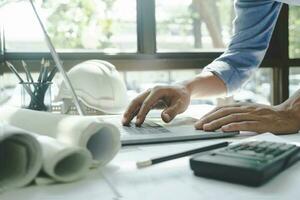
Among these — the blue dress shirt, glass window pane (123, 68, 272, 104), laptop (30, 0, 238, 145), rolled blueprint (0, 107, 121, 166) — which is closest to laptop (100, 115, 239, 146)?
laptop (30, 0, 238, 145)

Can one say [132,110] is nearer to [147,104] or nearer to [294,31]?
[147,104]

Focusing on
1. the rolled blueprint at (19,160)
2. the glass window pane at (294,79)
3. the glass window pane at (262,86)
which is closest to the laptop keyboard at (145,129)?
the rolled blueprint at (19,160)

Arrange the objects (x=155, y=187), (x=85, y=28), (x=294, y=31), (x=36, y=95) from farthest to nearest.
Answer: (x=294, y=31), (x=85, y=28), (x=36, y=95), (x=155, y=187)

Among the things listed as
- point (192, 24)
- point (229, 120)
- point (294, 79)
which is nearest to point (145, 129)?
point (229, 120)

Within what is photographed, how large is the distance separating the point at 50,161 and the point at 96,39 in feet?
5.07

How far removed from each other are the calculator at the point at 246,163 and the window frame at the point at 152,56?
140 centimetres

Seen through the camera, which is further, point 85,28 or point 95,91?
point 85,28

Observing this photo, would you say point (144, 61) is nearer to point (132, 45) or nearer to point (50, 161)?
point (132, 45)

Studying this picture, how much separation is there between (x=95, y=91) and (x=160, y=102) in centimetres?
29

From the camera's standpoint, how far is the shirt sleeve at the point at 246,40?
122cm

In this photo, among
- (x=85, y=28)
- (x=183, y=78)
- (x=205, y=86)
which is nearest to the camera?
(x=205, y=86)

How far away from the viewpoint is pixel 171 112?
0.92m

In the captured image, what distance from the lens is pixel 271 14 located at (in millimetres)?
1309

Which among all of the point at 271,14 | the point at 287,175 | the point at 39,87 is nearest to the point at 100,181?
the point at 287,175
